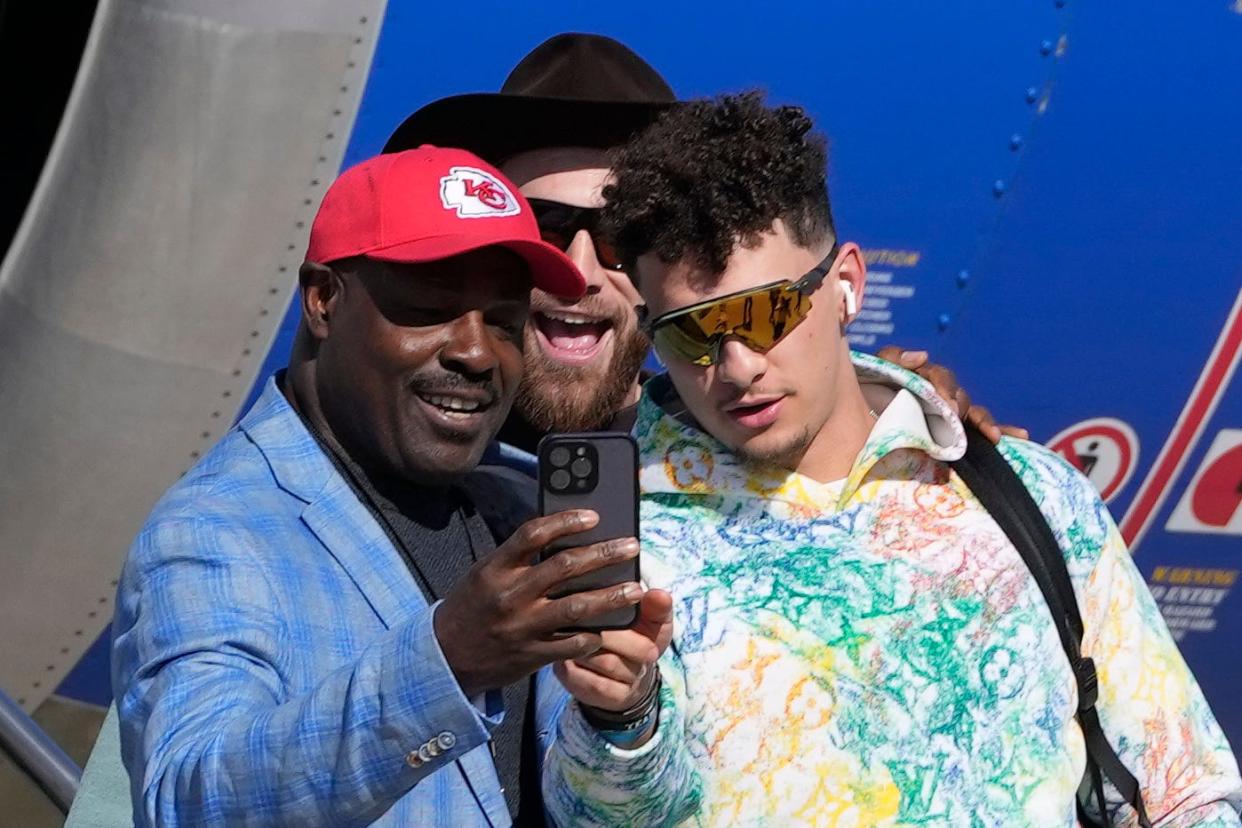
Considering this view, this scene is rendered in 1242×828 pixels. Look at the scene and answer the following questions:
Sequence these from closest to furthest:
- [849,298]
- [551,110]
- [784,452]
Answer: [784,452]
[849,298]
[551,110]

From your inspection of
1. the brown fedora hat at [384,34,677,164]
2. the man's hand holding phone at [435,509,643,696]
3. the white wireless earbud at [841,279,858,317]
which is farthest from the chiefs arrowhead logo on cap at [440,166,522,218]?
the brown fedora hat at [384,34,677,164]

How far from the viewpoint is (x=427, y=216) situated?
6.30 ft

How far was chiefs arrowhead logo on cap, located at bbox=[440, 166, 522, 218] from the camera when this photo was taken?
6.38 ft

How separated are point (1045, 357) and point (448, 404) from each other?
5.79ft

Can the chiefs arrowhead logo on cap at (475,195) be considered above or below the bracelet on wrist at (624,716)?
above

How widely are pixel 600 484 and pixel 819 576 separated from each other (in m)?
0.44

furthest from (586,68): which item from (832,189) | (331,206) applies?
(331,206)

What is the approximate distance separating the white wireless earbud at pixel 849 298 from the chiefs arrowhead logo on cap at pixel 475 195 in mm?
443

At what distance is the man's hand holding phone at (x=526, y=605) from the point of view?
1425mm

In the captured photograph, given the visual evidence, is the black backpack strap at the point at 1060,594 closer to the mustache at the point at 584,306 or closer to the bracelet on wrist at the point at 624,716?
the bracelet on wrist at the point at 624,716

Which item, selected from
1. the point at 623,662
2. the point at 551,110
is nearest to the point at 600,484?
the point at 623,662

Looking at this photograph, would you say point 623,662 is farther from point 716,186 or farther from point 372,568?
point 716,186

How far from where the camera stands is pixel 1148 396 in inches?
135

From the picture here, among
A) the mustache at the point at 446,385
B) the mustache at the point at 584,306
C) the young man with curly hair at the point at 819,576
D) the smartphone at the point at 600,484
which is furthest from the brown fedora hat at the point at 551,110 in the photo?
the smartphone at the point at 600,484
